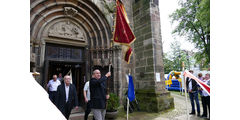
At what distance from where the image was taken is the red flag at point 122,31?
3986 mm

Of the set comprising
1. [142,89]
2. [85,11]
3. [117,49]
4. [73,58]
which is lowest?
[142,89]

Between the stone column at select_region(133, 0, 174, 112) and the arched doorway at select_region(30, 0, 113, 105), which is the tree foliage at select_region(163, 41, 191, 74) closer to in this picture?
the stone column at select_region(133, 0, 174, 112)

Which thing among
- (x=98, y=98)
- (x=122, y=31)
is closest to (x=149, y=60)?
(x=122, y=31)

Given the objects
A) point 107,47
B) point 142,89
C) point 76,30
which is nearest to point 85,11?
point 76,30

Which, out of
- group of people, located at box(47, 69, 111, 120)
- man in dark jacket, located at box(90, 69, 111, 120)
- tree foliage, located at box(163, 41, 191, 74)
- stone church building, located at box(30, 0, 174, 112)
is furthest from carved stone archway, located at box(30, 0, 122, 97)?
tree foliage, located at box(163, 41, 191, 74)

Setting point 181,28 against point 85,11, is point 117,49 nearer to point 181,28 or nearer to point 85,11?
point 85,11

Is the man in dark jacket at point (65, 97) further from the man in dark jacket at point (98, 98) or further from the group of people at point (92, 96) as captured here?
the man in dark jacket at point (98, 98)

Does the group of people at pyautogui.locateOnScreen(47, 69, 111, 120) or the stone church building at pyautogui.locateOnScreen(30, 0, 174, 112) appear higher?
the stone church building at pyautogui.locateOnScreen(30, 0, 174, 112)

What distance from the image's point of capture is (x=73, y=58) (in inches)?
232

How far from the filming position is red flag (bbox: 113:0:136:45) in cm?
399

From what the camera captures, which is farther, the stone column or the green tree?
the green tree

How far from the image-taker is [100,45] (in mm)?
6062

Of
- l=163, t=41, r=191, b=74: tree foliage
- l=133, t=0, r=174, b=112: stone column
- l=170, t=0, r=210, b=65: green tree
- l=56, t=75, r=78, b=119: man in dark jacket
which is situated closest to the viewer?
l=56, t=75, r=78, b=119: man in dark jacket

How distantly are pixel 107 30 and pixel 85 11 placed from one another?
1.33 metres
